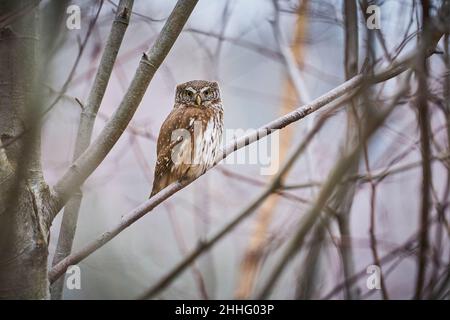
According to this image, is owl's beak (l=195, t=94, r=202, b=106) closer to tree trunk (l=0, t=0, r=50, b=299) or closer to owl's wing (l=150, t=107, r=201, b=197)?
owl's wing (l=150, t=107, r=201, b=197)

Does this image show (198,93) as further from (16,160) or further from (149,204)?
(16,160)

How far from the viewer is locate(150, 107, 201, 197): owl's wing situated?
128cm

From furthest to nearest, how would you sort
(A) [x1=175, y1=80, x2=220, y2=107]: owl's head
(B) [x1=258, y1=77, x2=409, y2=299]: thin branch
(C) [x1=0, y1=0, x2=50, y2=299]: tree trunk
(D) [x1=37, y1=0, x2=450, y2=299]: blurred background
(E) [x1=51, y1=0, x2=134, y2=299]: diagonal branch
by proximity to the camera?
(A) [x1=175, y1=80, x2=220, y2=107]: owl's head
(D) [x1=37, y1=0, x2=450, y2=299]: blurred background
(E) [x1=51, y1=0, x2=134, y2=299]: diagonal branch
(C) [x1=0, y1=0, x2=50, y2=299]: tree trunk
(B) [x1=258, y1=77, x2=409, y2=299]: thin branch

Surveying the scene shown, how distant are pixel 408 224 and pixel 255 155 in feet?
1.28

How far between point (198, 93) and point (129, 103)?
0.36 m

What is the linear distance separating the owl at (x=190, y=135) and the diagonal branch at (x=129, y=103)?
0.91 feet

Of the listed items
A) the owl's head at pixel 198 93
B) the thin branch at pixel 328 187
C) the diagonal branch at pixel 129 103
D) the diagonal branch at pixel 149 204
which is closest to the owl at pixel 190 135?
the owl's head at pixel 198 93

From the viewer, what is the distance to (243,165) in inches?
49.9

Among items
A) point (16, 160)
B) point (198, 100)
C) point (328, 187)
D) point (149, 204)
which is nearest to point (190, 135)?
point (198, 100)

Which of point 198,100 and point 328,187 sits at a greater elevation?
point 198,100

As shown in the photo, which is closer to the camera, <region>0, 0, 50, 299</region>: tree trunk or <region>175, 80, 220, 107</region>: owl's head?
<region>0, 0, 50, 299</region>: tree trunk

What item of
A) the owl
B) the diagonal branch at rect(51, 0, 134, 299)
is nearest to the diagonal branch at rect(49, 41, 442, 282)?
the diagonal branch at rect(51, 0, 134, 299)

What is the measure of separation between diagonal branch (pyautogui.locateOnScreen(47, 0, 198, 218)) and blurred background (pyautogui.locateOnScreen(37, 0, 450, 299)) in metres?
0.18

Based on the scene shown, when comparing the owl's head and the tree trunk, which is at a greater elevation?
the owl's head
